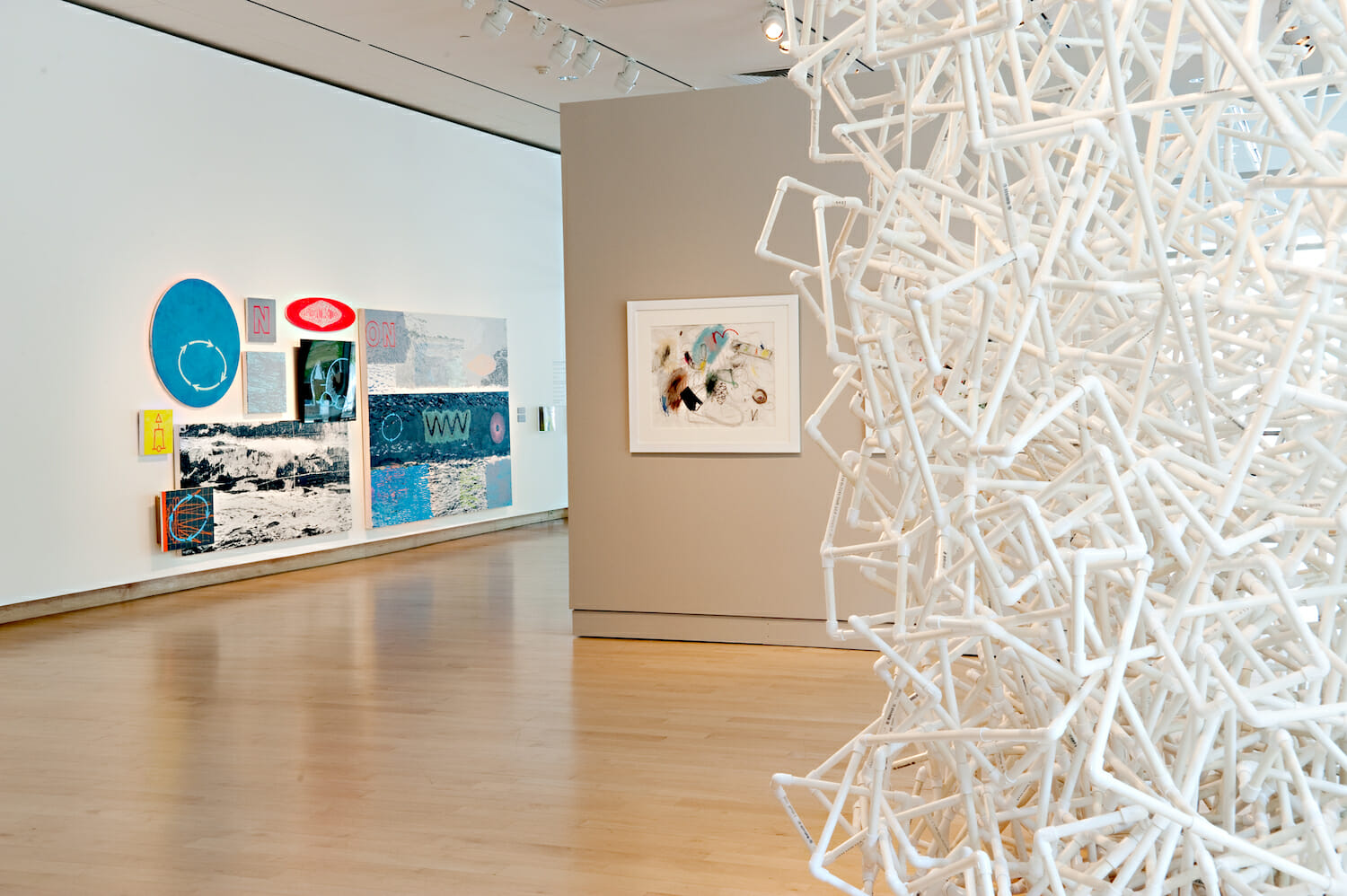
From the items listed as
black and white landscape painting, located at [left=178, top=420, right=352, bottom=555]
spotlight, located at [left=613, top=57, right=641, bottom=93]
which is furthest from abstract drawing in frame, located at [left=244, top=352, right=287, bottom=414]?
spotlight, located at [left=613, top=57, right=641, bottom=93]

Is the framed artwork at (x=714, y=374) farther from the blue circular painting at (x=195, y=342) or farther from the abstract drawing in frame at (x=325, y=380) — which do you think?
the abstract drawing in frame at (x=325, y=380)

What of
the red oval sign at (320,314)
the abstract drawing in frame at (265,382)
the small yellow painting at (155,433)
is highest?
the red oval sign at (320,314)

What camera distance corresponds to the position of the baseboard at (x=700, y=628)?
6066 mm

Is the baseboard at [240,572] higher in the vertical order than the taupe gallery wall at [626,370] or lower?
lower

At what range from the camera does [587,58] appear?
27.0 feet

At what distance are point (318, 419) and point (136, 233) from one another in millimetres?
1998

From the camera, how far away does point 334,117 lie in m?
9.27

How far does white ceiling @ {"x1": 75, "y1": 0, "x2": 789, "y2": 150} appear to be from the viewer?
749 centimetres

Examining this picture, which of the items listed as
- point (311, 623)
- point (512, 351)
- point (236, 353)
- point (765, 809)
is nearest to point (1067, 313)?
point (765, 809)

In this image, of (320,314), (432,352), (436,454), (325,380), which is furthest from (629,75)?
(436,454)

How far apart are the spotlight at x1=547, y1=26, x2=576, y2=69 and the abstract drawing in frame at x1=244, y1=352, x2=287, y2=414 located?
2938mm

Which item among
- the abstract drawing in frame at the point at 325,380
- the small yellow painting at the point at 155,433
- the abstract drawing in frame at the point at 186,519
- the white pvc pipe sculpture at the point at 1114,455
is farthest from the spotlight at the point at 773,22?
the white pvc pipe sculpture at the point at 1114,455

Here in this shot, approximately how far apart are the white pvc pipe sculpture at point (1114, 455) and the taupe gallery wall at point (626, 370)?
522 cm

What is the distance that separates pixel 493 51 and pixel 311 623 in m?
4.20
